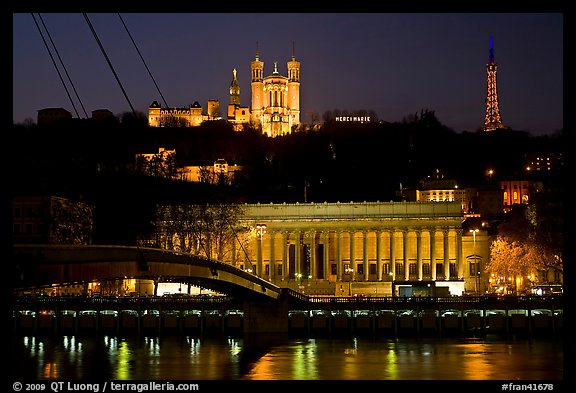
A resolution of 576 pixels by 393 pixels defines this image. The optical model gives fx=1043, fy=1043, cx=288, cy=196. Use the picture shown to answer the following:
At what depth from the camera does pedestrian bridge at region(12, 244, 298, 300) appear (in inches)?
1134

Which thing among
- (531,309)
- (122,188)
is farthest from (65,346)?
(122,188)

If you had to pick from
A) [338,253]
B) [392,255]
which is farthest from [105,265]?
[338,253]

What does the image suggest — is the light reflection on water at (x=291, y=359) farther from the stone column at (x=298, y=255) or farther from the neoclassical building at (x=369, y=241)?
the neoclassical building at (x=369, y=241)

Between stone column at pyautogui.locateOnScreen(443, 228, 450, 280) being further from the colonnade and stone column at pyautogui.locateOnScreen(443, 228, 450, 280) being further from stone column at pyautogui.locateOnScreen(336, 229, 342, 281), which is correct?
stone column at pyautogui.locateOnScreen(336, 229, 342, 281)

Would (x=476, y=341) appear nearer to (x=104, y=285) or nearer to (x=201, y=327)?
(x=201, y=327)

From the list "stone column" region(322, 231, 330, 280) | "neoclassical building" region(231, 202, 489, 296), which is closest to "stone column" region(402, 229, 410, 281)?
"neoclassical building" region(231, 202, 489, 296)

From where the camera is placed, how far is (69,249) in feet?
105

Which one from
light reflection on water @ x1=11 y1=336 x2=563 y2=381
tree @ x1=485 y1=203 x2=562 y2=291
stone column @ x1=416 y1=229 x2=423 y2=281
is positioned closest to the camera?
light reflection on water @ x1=11 y1=336 x2=563 y2=381

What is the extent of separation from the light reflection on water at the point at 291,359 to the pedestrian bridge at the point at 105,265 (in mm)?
4959

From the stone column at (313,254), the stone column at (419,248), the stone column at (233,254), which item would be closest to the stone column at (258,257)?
the stone column at (313,254)

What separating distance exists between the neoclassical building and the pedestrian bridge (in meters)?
84.6

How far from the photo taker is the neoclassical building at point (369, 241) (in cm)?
14175
